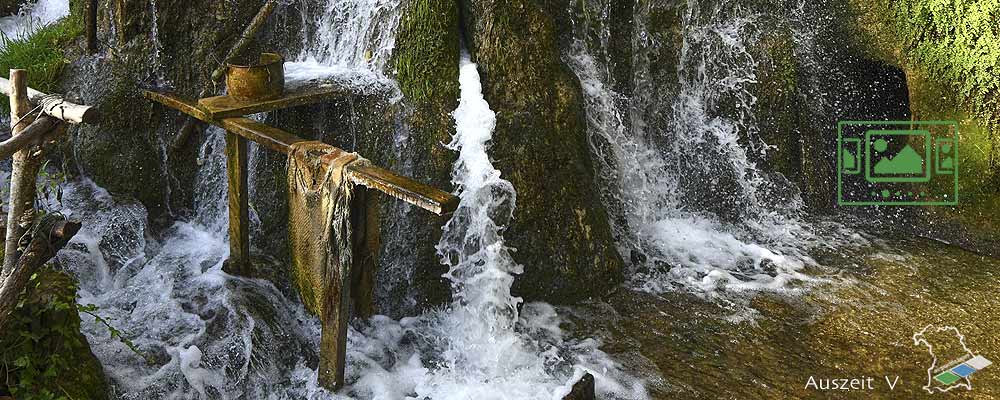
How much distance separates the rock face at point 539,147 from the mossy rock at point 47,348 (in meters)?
2.97

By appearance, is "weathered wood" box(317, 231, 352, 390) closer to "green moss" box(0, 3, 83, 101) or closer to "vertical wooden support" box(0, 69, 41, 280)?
Answer: "vertical wooden support" box(0, 69, 41, 280)

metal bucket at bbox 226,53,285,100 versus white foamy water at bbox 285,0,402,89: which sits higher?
white foamy water at bbox 285,0,402,89

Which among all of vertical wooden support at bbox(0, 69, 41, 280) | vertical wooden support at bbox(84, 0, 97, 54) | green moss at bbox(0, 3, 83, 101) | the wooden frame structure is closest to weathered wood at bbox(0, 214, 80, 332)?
vertical wooden support at bbox(0, 69, 41, 280)

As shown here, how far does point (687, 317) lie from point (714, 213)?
1.90m

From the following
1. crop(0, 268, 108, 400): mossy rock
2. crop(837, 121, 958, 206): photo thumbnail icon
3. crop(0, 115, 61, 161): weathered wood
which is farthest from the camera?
crop(837, 121, 958, 206): photo thumbnail icon

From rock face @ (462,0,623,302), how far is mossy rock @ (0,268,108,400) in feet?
9.75

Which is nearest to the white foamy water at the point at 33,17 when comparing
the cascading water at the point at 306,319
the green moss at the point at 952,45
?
the cascading water at the point at 306,319

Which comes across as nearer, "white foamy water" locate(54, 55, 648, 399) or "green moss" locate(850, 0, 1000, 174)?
"white foamy water" locate(54, 55, 648, 399)

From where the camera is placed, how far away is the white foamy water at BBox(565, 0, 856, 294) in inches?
273

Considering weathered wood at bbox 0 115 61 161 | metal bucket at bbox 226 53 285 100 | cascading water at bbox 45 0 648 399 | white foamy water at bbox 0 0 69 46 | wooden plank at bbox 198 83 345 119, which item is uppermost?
white foamy water at bbox 0 0 69 46

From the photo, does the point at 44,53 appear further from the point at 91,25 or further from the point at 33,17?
the point at 33,17

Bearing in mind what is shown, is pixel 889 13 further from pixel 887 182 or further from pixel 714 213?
pixel 714 213

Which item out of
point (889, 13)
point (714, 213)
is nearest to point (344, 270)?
point (714, 213)

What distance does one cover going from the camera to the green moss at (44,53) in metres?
7.20
